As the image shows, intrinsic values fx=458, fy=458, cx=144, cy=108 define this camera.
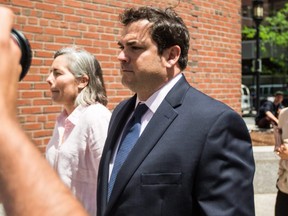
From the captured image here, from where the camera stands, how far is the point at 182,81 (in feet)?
8.18

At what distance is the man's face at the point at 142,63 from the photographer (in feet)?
8.21

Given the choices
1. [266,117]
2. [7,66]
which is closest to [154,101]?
[7,66]

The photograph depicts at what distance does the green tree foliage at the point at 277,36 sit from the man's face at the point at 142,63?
28982mm

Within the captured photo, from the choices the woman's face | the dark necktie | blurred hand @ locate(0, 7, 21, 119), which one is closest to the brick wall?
the woman's face

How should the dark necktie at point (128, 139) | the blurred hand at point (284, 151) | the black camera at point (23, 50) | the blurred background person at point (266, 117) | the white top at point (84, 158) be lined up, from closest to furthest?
the black camera at point (23, 50), the dark necktie at point (128, 139), the white top at point (84, 158), the blurred hand at point (284, 151), the blurred background person at point (266, 117)

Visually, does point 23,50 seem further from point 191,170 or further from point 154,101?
point 154,101

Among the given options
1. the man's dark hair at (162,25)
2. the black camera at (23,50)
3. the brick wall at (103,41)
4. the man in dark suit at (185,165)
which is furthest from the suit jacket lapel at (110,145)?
the brick wall at (103,41)

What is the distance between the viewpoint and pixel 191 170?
2088 mm

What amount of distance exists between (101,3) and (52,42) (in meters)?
0.93

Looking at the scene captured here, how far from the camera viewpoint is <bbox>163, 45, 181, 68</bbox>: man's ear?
255 cm

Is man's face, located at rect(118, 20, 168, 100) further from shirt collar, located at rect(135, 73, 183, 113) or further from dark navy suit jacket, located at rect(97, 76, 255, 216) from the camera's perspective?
dark navy suit jacket, located at rect(97, 76, 255, 216)

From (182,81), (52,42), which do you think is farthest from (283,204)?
(52,42)

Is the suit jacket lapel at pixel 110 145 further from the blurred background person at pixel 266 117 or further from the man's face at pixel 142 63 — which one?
the blurred background person at pixel 266 117

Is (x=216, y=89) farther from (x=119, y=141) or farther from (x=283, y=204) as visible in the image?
(x=119, y=141)
